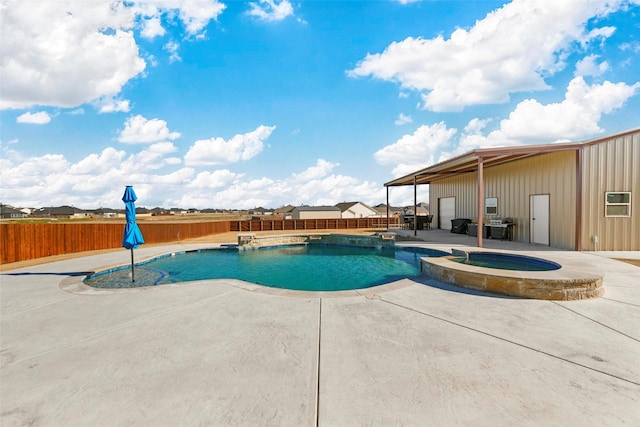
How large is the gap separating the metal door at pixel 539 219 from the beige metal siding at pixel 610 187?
124cm

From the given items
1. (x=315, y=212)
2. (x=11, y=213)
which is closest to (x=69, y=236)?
(x=315, y=212)

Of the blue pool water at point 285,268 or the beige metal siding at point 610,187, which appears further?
the beige metal siding at point 610,187

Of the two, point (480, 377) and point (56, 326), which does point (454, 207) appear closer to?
point (480, 377)

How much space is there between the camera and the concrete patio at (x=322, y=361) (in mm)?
1969

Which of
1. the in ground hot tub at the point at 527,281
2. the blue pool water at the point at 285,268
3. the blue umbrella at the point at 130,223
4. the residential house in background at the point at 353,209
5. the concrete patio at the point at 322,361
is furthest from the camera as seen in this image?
the residential house in background at the point at 353,209

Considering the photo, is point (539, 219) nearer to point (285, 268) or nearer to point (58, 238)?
point (285, 268)

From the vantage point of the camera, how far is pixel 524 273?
15.5 ft

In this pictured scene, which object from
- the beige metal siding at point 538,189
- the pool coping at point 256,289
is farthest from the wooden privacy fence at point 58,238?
the beige metal siding at point 538,189

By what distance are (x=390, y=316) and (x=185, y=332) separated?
2566 mm

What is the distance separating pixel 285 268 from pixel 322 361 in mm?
5875

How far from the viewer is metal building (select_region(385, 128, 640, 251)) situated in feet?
26.9

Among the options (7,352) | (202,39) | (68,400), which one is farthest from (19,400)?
(202,39)

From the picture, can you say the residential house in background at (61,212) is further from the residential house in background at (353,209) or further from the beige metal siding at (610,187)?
the beige metal siding at (610,187)

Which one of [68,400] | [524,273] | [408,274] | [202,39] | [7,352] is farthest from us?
[202,39]
